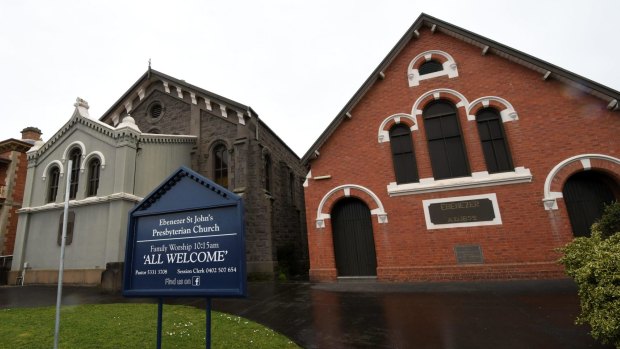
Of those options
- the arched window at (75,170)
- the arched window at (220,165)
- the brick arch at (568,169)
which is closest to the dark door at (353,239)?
the brick arch at (568,169)

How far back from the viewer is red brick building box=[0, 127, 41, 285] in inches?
858

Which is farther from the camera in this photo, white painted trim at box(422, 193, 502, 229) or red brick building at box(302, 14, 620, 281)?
white painted trim at box(422, 193, 502, 229)

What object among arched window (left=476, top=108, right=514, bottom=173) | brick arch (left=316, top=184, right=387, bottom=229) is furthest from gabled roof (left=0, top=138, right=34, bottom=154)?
arched window (left=476, top=108, right=514, bottom=173)

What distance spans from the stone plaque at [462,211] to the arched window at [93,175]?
16.5m

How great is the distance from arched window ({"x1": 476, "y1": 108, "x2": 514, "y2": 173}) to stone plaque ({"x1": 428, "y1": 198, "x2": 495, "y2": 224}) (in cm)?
148

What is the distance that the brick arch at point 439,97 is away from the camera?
12136 millimetres

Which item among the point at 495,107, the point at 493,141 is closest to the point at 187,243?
the point at 493,141

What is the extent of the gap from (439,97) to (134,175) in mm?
15175

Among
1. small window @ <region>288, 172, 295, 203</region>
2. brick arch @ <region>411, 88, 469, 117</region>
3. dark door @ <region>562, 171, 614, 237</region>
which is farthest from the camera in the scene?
small window @ <region>288, 172, 295, 203</region>

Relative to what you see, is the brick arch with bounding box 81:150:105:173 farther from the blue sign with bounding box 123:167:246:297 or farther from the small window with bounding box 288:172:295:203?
the blue sign with bounding box 123:167:246:297

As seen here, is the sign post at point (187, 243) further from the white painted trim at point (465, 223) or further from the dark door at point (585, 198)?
the dark door at point (585, 198)

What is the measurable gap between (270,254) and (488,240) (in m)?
9.60

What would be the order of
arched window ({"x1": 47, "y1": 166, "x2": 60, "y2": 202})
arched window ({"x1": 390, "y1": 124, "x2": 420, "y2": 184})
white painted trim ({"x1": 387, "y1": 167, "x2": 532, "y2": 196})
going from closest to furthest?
white painted trim ({"x1": 387, "y1": 167, "x2": 532, "y2": 196}) < arched window ({"x1": 390, "y1": 124, "x2": 420, "y2": 184}) < arched window ({"x1": 47, "y1": 166, "x2": 60, "y2": 202})

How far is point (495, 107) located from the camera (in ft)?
38.4
